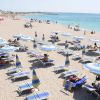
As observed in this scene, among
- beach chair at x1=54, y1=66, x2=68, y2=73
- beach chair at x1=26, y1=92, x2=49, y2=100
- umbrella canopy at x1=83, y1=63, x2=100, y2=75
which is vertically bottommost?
beach chair at x1=26, y1=92, x2=49, y2=100

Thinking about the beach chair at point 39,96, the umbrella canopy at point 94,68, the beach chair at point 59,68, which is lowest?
the beach chair at point 39,96

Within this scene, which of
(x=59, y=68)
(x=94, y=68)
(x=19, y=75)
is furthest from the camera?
(x=59, y=68)

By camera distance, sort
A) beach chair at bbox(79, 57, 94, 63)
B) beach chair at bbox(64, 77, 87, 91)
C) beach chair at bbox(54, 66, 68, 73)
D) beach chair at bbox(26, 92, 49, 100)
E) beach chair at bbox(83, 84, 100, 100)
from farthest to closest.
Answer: beach chair at bbox(79, 57, 94, 63) → beach chair at bbox(54, 66, 68, 73) → beach chair at bbox(64, 77, 87, 91) → beach chair at bbox(83, 84, 100, 100) → beach chair at bbox(26, 92, 49, 100)

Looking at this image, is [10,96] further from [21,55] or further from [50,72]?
[21,55]

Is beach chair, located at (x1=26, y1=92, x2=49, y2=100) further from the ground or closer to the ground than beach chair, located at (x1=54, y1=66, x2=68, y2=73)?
closer to the ground

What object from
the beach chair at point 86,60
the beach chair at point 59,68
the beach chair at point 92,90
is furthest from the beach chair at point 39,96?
the beach chair at point 86,60

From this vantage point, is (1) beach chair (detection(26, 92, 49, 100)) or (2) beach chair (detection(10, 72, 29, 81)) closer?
(1) beach chair (detection(26, 92, 49, 100))

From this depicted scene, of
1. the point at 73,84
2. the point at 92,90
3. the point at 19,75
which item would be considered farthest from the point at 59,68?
the point at 92,90

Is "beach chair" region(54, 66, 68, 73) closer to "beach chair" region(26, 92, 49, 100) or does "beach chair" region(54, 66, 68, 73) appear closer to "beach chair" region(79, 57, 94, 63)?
"beach chair" region(79, 57, 94, 63)

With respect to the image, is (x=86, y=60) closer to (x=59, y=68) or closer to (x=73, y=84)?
(x=59, y=68)

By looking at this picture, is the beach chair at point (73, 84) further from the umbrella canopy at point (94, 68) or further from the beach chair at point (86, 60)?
the beach chair at point (86, 60)

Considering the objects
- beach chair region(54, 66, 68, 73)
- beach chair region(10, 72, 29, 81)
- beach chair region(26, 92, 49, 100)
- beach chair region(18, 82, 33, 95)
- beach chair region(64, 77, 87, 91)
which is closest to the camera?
beach chair region(26, 92, 49, 100)

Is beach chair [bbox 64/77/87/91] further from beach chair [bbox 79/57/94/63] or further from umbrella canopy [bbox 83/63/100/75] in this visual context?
beach chair [bbox 79/57/94/63]

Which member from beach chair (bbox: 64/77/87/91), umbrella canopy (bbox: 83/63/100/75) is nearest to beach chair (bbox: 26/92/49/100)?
beach chair (bbox: 64/77/87/91)
